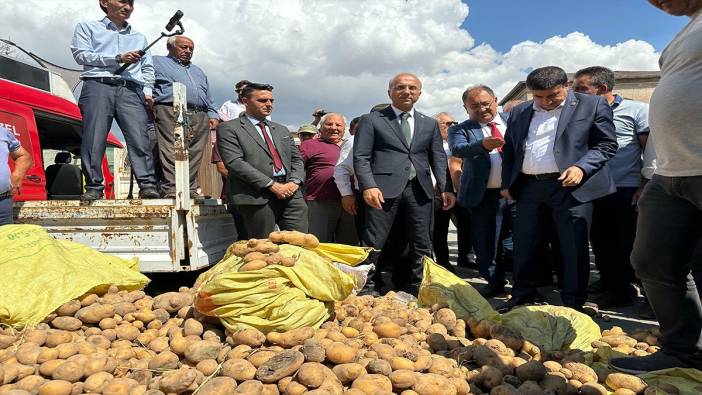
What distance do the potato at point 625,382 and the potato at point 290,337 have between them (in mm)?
1324

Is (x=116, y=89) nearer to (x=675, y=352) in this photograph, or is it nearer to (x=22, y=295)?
(x=22, y=295)

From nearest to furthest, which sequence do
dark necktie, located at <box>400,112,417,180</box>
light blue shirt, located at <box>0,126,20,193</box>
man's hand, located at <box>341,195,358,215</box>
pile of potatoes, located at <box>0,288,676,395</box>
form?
pile of potatoes, located at <box>0,288,676,395</box>
light blue shirt, located at <box>0,126,20,193</box>
dark necktie, located at <box>400,112,417,180</box>
man's hand, located at <box>341,195,358,215</box>

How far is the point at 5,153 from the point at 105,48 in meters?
1.20

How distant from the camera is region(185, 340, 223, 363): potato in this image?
2.10 m

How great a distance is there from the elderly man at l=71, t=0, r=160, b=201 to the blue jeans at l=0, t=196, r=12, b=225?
0.52 meters

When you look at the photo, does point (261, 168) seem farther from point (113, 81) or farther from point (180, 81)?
point (180, 81)

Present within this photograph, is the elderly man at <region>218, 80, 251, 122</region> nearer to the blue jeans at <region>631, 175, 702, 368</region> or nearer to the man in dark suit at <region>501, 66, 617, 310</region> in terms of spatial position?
the man in dark suit at <region>501, 66, 617, 310</region>

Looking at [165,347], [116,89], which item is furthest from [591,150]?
[116,89]

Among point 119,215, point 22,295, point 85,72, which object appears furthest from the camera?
point 85,72

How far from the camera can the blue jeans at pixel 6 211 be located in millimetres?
3279

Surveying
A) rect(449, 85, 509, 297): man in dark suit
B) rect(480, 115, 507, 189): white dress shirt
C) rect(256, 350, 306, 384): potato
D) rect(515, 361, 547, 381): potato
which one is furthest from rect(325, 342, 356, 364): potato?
rect(480, 115, 507, 189): white dress shirt

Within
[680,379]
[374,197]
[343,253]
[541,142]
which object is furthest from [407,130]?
[680,379]

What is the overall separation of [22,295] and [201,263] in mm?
1309

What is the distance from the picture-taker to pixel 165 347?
2.29 m
